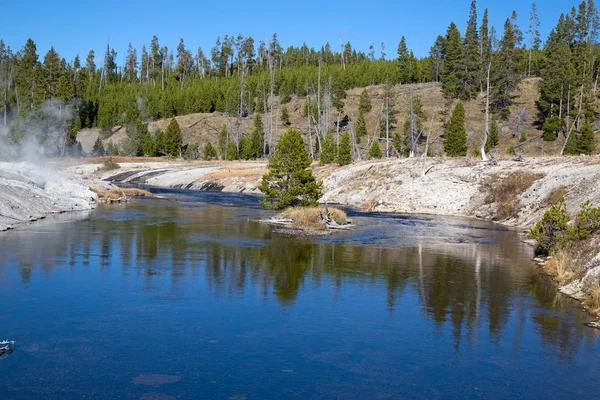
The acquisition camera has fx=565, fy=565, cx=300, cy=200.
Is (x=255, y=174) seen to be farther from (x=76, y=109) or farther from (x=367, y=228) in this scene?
(x=76, y=109)

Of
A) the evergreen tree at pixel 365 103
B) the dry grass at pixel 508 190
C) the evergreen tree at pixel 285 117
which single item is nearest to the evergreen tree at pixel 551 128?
the evergreen tree at pixel 365 103

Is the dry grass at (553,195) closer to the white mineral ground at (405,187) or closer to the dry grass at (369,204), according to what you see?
the white mineral ground at (405,187)

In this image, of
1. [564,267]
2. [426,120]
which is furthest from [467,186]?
[426,120]

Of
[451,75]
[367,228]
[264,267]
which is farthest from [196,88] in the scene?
[264,267]

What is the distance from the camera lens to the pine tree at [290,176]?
38.1 metres

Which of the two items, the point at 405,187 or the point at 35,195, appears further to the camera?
the point at 405,187

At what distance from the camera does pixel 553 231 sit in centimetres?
2627

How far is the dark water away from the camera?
1222 centimetres

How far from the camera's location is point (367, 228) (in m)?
37.2

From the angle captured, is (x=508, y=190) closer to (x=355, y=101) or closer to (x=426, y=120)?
(x=426, y=120)

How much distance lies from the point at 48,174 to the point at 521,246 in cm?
3712

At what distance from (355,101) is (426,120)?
25.8m

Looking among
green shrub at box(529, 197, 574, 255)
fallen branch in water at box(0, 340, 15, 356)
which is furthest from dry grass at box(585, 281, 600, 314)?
fallen branch in water at box(0, 340, 15, 356)

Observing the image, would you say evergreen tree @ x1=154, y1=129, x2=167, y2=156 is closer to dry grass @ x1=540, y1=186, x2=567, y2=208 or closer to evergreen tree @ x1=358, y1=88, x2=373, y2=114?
evergreen tree @ x1=358, y1=88, x2=373, y2=114
